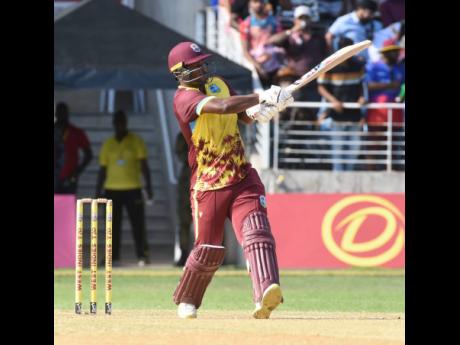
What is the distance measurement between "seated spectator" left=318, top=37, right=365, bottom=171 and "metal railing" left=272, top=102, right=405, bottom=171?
0.01 metres

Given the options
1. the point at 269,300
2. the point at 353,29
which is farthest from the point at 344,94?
the point at 269,300

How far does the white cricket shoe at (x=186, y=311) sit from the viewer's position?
1212 cm

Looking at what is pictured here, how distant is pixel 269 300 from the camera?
37.3ft

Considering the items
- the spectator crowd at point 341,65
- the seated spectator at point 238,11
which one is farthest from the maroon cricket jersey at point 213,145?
the seated spectator at point 238,11

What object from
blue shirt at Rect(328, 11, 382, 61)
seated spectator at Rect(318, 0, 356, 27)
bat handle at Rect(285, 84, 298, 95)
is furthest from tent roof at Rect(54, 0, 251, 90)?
bat handle at Rect(285, 84, 298, 95)

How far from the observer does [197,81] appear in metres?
11.9

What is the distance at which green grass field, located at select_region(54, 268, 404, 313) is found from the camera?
14.9 metres

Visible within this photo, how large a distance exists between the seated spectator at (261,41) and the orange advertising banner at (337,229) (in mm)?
1786

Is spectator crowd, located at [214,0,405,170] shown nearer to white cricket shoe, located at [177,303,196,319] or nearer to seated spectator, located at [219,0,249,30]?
seated spectator, located at [219,0,249,30]

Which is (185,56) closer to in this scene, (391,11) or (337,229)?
(337,229)
